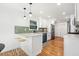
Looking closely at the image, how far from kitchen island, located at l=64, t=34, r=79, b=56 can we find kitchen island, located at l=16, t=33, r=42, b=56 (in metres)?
0.65

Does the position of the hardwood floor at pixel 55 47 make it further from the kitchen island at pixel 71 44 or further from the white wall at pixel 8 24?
the white wall at pixel 8 24

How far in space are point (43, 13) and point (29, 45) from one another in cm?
87

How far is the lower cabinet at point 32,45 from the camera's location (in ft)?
6.80

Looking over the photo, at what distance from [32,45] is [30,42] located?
0.13 meters

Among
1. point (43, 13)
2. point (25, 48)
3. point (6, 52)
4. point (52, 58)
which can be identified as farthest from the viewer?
point (25, 48)

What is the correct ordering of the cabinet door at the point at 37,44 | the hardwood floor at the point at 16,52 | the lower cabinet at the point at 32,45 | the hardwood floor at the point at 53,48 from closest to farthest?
the hardwood floor at the point at 16,52, the hardwood floor at the point at 53,48, the lower cabinet at the point at 32,45, the cabinet door at the point at 37,44

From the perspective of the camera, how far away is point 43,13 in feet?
6.33

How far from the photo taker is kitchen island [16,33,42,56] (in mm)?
1980

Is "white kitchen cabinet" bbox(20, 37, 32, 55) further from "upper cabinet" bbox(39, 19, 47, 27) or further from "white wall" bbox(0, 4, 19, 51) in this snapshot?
"upper cabinet" bbox(39, 19, 47, 27)

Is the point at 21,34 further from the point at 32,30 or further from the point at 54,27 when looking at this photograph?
the point at 54,27

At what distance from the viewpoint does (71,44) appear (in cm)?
195

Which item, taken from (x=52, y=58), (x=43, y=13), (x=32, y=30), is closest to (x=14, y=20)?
(x=32, y=30)

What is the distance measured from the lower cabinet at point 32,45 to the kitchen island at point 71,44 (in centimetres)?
65

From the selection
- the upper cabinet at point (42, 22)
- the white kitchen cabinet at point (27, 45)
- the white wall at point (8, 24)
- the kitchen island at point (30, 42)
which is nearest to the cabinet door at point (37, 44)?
the kitchen island at point (30, 42)
